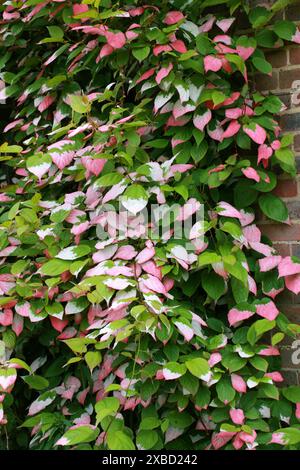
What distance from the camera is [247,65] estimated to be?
6.54ft

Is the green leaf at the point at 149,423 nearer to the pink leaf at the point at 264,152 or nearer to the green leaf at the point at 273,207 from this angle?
the green leaf at the point at 273,207

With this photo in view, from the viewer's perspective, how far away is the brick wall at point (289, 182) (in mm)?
1911

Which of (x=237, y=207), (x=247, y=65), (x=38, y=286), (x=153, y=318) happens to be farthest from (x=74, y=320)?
(x=247, y=65)

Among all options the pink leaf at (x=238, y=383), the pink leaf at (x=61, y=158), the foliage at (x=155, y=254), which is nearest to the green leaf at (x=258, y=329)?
the foliage at (x=155, y=254)

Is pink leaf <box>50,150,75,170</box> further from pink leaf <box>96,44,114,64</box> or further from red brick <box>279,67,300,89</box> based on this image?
red brick <box>279,67,300,89</box>

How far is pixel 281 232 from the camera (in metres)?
1.95

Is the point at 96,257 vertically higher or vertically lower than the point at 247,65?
lower

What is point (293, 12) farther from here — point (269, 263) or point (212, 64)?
point (269, 263)

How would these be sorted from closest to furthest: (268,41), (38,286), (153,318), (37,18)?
1. (153,318)
2. (38,286)
3. (268,41)
4. (37,18)

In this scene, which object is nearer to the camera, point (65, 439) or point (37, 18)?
point (65, 439)

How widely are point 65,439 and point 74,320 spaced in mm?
402

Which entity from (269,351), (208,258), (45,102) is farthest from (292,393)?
(45,102)

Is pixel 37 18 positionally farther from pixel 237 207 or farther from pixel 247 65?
pixel 237 207

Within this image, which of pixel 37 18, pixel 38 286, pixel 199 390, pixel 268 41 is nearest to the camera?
pixel 199 390
